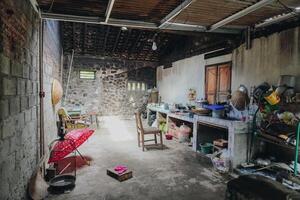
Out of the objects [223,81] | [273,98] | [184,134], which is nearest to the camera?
[273,98]

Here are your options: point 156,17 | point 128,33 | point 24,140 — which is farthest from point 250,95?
point 128,33

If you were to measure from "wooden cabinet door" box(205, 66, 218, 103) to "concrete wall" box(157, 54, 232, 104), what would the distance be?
174 mm

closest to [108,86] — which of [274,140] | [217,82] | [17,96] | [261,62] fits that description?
[217,82]

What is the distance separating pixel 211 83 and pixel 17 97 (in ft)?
16.4

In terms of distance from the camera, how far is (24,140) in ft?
8.42

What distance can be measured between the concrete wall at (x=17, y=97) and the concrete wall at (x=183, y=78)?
177 inches

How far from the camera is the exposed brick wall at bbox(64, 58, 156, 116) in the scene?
9641 millimetres

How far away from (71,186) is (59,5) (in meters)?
2.83

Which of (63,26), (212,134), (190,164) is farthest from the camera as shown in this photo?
(63,26)

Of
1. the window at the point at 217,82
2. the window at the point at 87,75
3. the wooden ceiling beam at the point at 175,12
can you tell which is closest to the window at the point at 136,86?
the window at the point at 87,75

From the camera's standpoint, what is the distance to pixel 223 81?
5523 millimetres

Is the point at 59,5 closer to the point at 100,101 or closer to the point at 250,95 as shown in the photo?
the point at 250,95

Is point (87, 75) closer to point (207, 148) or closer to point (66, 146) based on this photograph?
point (66, 146)

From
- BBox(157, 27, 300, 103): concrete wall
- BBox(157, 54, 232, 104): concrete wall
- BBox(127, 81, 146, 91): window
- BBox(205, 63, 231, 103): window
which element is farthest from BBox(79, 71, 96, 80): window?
BBox(205, 63, 231, 103): window
